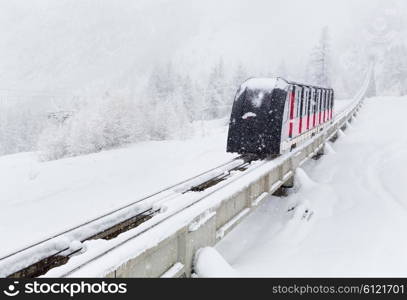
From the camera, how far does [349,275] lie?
694 cm

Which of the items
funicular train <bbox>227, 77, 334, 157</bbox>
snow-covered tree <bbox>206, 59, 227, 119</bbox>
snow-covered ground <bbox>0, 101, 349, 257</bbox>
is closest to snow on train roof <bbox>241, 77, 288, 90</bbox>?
funicular train <bbox>227, 77, 334, 157</bbox>

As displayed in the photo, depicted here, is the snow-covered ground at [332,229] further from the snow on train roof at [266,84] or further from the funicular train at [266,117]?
the snow on train roof at [266,84]

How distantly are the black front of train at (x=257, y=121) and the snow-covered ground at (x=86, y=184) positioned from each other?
2.63 meters

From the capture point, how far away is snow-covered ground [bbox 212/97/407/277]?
7.44 metres

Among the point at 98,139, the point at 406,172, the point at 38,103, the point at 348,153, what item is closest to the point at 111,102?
the point at 98,139

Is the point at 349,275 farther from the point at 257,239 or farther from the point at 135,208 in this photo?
the point at 135,208

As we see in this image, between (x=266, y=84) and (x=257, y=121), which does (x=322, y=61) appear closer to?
(x=266, y=84)

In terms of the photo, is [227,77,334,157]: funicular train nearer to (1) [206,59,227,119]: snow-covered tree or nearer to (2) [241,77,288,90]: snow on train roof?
(2) [241,77,288,90]: snow on train roof

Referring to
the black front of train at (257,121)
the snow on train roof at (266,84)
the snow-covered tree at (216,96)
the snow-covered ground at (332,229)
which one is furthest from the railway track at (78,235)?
the snow-covered tree at (216,96)

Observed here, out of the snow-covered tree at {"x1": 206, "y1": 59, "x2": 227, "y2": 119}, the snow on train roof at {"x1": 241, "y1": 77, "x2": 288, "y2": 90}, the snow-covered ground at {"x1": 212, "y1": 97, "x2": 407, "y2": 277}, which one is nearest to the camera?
the snow-covered ground at {"x1": 212, "y1": 97, "x2": 407, "y2": 277}

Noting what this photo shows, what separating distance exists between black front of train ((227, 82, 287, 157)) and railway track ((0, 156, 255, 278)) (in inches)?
156

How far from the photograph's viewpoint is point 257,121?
13.2 metres

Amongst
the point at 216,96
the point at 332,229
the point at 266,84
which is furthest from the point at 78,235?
the point at 216,96

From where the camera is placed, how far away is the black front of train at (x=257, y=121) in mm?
12781
